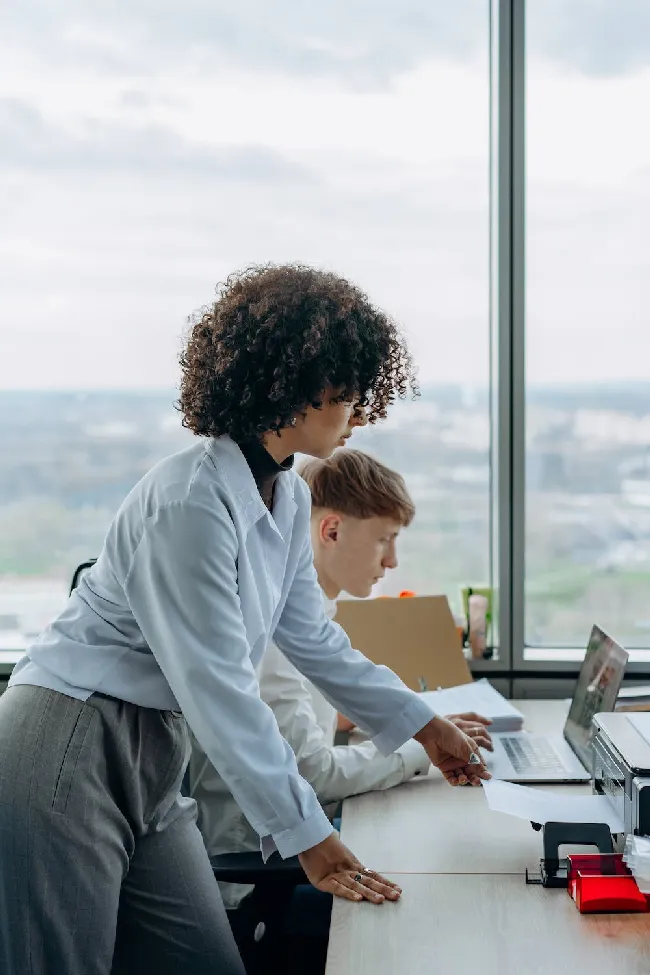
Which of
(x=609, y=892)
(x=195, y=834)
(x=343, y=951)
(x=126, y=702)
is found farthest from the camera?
(x=195, y=834)

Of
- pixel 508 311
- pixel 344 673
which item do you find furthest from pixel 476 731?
pixel 508 311

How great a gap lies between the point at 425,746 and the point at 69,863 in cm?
67

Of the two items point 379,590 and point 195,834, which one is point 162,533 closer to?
point 195,834

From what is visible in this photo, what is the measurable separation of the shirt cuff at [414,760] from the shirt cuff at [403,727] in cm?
21

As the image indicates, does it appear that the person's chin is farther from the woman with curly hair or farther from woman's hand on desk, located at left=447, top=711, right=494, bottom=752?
the woman with curly hair

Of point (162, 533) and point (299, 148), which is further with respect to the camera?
point (299, 148)

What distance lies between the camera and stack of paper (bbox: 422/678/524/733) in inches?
88.8

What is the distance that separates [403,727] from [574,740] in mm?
602

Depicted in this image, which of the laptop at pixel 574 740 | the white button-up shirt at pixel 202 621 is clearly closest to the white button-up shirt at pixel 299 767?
the laptop at pixel 574 740

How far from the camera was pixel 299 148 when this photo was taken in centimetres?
284

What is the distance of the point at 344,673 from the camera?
1771mm

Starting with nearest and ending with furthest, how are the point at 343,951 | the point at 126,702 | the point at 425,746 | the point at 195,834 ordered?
the point at 343,951
the point at 126,702
the point at 195,834
the point at 425,746

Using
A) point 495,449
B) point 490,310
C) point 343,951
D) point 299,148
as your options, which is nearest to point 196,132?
point 299,148

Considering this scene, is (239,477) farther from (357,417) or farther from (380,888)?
(380,888)
